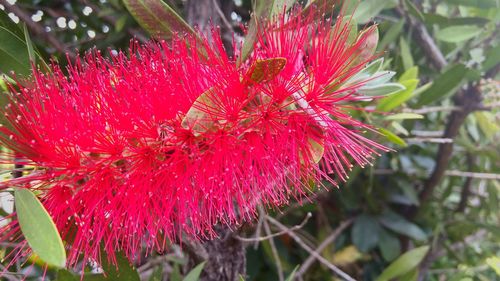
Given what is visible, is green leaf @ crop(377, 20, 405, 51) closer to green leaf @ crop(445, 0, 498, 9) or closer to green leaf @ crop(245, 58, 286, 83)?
green leaf @ crop(445, 0, 498, 9)

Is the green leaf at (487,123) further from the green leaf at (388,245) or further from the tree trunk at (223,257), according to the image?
the tree trunk at (223,257)

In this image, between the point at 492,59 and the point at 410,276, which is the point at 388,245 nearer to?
the point at 410,276

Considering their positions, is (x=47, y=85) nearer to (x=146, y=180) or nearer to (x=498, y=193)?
(x=146, y=180)

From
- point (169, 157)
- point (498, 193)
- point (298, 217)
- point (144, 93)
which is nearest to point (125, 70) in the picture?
point (144, 93)

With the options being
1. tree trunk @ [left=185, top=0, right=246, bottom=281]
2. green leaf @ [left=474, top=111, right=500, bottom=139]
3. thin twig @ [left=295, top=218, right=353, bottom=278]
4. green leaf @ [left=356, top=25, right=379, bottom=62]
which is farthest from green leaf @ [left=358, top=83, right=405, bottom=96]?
green leaf @ [left=474, top=111, right=500, bottom=139]

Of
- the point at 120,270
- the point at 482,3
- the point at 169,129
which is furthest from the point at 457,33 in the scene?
the point at 120,270

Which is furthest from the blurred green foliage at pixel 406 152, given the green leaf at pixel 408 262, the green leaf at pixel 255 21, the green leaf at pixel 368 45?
the green leaf at pixel 255 21
